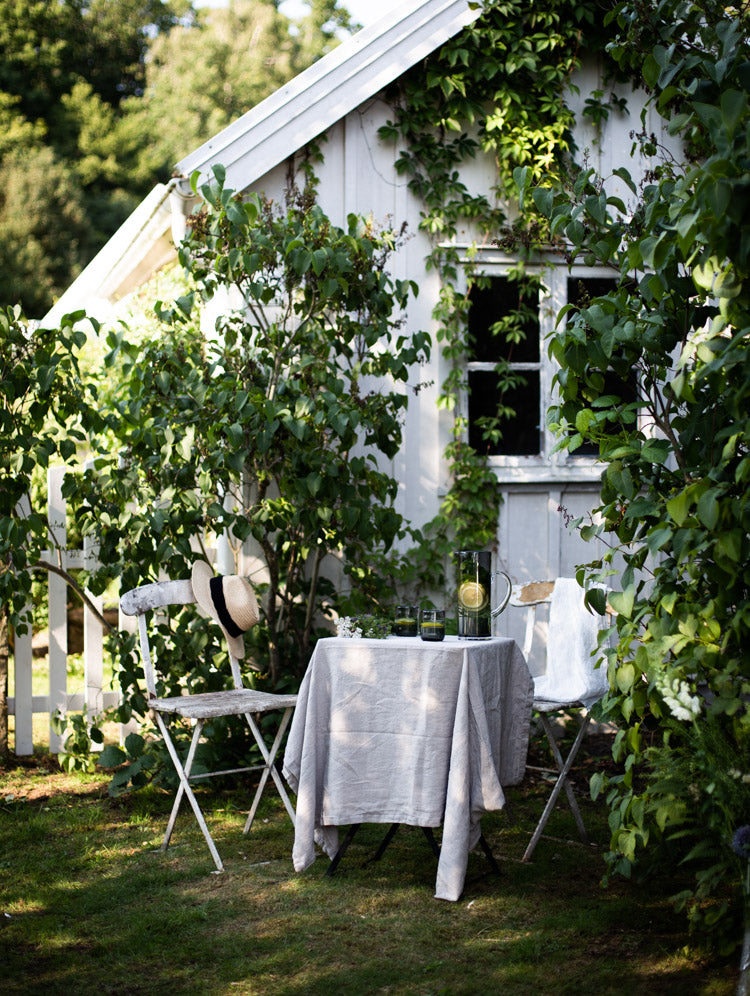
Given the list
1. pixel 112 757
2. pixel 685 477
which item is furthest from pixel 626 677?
pixel 112 757

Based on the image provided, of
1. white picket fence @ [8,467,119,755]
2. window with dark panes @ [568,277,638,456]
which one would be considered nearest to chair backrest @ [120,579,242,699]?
white picket fence @ [8,467,119,755]

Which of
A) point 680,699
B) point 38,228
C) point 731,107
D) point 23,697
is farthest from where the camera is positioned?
point 38,228

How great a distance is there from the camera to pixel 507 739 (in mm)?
4223

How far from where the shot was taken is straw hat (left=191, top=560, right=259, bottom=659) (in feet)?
16.1

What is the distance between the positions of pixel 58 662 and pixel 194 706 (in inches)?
71.7

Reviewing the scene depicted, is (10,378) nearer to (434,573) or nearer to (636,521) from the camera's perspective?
(434,573)

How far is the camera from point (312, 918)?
3705 millimetres

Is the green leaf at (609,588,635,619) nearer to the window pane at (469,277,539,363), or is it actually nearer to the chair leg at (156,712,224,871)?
the chair leg at (156,712,224,871)

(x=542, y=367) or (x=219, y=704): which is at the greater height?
(x=542, y=367)

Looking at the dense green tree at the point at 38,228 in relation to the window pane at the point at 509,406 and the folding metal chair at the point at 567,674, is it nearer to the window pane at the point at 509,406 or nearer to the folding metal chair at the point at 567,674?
the window pane at the point at 509,406

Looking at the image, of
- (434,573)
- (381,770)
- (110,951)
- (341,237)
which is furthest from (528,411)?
(110,951)

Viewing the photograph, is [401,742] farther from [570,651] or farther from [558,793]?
[570,651]

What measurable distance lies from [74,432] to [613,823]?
3.48 meters

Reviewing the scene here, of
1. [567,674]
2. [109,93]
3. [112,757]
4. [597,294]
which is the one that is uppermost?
[109,93]
